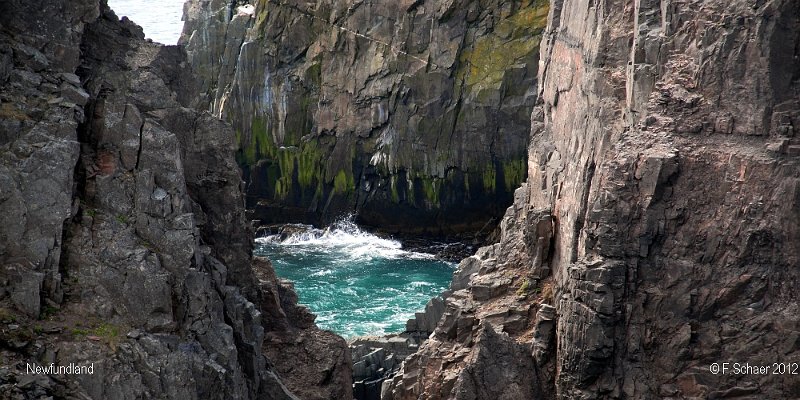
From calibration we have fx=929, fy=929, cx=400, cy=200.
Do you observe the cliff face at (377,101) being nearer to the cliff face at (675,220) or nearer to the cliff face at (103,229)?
the cliff face at (675,220)

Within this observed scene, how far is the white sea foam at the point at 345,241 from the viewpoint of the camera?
72.7m

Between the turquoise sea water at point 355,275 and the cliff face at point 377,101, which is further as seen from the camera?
the cliff face at point 377,101

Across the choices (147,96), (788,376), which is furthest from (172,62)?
(788,376)

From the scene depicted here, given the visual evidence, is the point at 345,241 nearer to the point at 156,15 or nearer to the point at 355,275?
the point at 355,275

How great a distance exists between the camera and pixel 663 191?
30.8 metres

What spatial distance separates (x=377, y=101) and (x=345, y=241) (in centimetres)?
1164

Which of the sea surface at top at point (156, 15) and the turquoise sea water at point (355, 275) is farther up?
the sea surface at top at point (156, 15)

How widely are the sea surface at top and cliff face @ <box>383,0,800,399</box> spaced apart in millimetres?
89579

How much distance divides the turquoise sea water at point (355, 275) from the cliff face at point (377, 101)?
3082 millimetres

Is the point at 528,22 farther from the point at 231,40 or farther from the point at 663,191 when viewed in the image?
the point at 663,191

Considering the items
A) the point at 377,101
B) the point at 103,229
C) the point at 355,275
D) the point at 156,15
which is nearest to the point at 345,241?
the point at 355,275

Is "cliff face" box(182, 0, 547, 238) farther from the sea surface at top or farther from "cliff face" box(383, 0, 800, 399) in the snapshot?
the sea surface at top

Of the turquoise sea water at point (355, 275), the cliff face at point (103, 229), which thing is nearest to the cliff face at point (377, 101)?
the turquoise sea water at point (355, 275)

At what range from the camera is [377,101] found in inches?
2940
